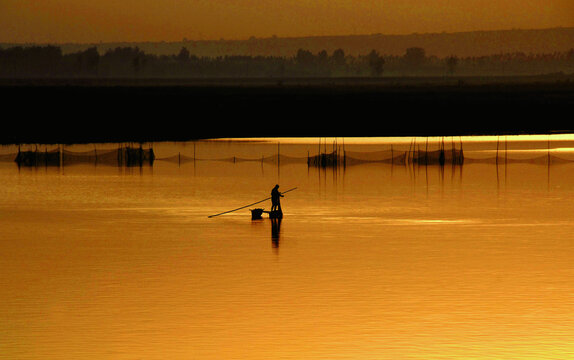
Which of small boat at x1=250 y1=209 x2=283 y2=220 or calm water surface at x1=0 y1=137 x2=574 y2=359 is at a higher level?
small boat at x1=250 y1=209 x2=283 y2=220

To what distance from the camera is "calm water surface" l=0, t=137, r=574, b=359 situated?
26.6m

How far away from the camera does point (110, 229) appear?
4941 cm

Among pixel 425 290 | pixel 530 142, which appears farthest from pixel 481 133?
A: pixel 425 290

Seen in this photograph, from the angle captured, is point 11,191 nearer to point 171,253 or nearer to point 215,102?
point 171,253

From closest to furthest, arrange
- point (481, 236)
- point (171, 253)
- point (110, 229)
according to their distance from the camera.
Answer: point (171, 253), point (481, 236), point (110, 229)

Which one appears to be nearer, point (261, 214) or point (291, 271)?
point (291, 271)

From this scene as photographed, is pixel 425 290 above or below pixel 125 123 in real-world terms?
below

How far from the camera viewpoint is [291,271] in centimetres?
3681

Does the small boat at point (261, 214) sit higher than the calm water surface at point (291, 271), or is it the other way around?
the small boat at point (261, 214)

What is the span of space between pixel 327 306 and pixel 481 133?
341ft

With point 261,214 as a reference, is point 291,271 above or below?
below

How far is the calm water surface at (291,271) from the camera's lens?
26.6 m

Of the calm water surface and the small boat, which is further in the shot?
the small boat

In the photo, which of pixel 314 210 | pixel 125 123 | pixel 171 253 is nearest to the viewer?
pixel 171 253
